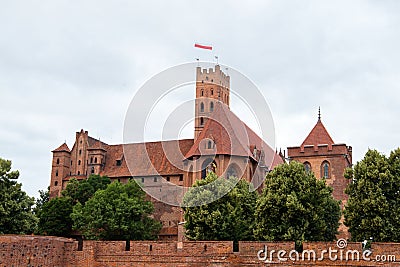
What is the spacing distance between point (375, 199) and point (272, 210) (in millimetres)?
5555

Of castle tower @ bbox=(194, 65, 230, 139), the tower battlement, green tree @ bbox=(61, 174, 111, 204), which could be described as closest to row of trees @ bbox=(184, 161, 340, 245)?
green tree @ bbox=(61, 174, 111, 204)

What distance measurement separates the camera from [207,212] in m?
34.2

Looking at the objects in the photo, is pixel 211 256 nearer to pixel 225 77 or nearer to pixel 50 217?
pixel 50 217

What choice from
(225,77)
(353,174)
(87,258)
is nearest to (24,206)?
(87,258)

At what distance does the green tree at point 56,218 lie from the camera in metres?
49.2

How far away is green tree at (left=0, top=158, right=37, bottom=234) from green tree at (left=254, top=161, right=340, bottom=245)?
1775 centimetres

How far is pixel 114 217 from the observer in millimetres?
43781

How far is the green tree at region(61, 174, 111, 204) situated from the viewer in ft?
171

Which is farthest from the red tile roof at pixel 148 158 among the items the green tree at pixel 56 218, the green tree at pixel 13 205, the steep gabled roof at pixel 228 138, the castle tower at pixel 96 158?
the green tree at pixel 13 205

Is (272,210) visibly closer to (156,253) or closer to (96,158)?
(156,253)

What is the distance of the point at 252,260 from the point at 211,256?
176cm

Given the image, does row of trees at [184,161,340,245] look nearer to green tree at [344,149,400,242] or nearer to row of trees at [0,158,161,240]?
green tree at [344,149,400,242]

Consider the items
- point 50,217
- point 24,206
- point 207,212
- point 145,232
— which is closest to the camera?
point 207,212

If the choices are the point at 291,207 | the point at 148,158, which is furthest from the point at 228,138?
the point at 291,207
